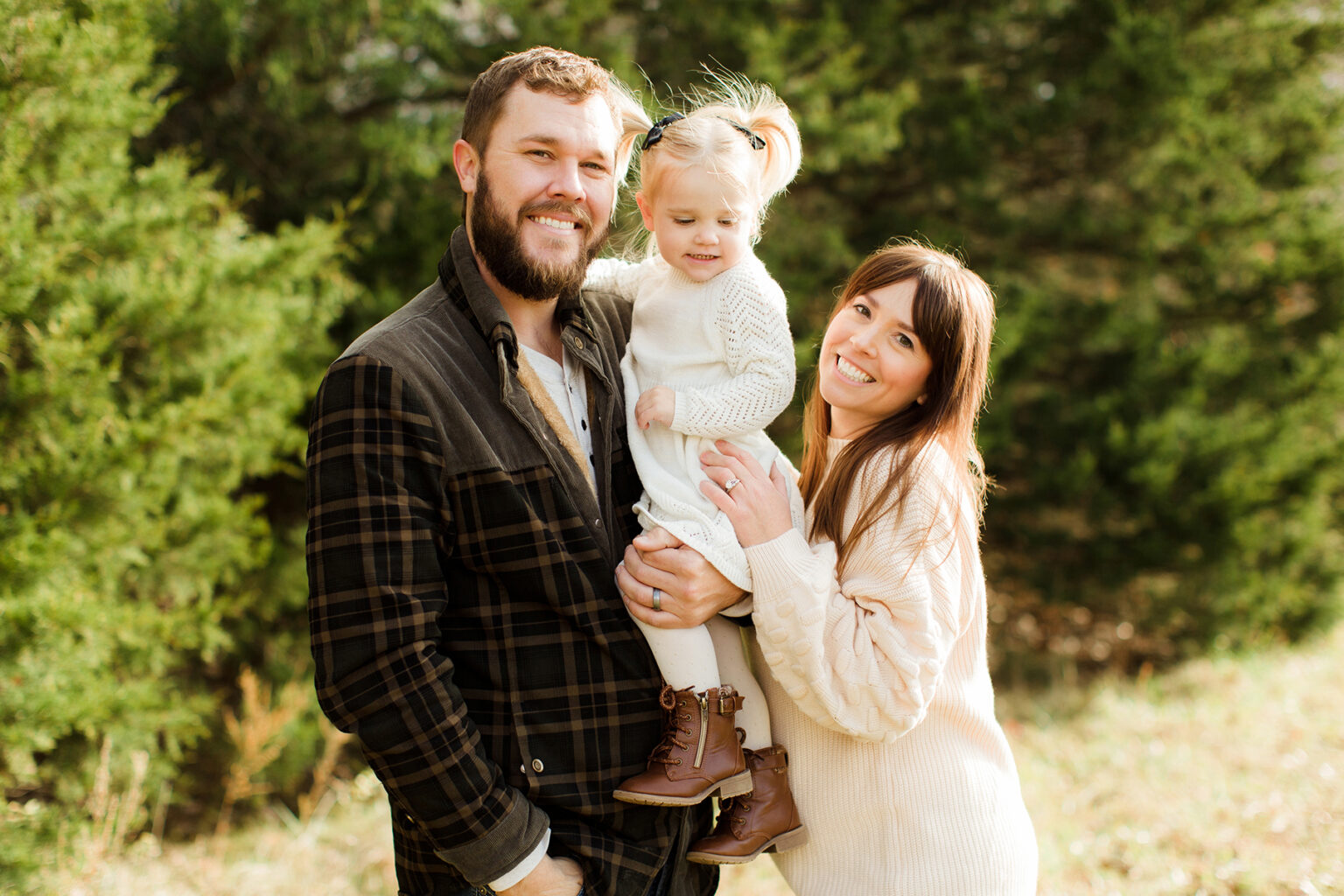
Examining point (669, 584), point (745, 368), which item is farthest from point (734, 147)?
point (669, 584)

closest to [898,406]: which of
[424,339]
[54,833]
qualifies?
[424,339]

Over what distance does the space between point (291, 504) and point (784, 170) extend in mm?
3051

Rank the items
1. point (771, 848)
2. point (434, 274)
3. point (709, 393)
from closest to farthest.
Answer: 1. point (771, 848)
2. point (709, 393)
3. point (434, 274)

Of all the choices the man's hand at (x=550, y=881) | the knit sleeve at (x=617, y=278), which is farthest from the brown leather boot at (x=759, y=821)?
the knit sleeve at (x=617, y=278)

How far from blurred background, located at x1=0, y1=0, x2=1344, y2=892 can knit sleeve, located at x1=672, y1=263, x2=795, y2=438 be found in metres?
0.90

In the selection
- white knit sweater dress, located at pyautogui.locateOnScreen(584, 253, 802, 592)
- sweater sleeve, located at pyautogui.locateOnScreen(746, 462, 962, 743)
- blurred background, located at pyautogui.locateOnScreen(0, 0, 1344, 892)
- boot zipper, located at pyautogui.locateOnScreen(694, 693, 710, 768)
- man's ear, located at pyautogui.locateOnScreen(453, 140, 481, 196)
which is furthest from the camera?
blurred background, located at pyautogui.locateOnScreen(0, 0, 1344, 892)

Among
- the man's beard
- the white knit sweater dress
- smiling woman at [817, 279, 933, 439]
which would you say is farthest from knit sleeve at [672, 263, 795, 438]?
the man's beard

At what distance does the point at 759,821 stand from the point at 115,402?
281cm

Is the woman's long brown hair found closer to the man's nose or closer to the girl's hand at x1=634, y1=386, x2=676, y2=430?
the girl's hand at x1=634, y1=386, x2=676, y2=430

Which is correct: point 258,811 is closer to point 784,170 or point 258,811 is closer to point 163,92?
point 163,92

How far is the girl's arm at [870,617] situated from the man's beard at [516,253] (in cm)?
72

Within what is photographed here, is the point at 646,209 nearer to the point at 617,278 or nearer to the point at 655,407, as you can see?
the point at 617,278

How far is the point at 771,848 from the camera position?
6.38 ft

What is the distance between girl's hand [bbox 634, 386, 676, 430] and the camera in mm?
2029
